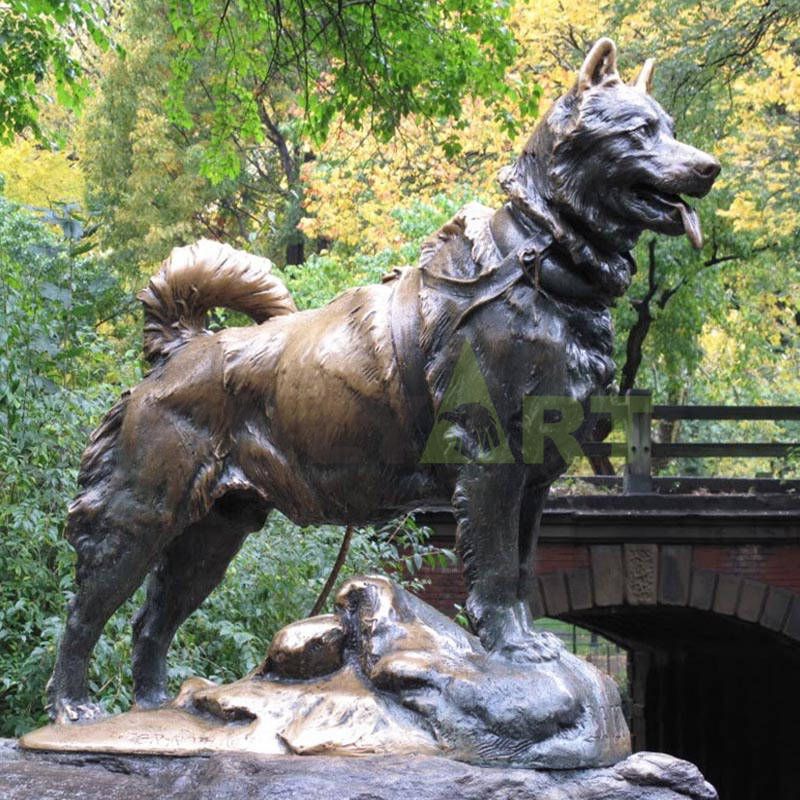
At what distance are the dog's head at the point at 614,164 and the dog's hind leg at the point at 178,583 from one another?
4.66 feet

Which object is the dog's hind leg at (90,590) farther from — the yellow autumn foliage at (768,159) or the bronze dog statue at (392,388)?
the yellow autumn foliage at (768,159)

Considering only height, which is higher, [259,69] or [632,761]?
[259,69]

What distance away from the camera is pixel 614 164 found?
3959 mm

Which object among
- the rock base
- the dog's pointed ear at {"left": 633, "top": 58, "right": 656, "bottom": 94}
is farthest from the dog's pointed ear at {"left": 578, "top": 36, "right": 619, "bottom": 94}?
the rock base

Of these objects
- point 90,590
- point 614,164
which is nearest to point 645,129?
point 614,164

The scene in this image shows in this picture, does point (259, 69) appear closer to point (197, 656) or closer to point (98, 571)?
point (197, 656)

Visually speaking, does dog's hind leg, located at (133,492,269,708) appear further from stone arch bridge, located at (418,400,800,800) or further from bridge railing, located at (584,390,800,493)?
bridge railing, located at (584,390,800,493)

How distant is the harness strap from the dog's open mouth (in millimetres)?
720

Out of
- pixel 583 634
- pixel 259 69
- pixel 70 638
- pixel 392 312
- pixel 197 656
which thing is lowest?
pixel 583 634

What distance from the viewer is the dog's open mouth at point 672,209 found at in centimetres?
391

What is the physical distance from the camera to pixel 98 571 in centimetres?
444

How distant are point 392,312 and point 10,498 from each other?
389cm

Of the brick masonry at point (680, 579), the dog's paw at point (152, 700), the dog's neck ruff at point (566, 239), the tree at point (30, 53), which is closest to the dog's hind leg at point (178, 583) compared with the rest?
A: the dog's paw at point (152, 700)

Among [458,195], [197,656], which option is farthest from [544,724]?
[458,195]
